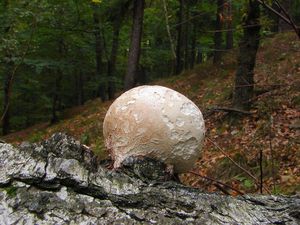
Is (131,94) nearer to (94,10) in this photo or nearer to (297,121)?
(297,121)

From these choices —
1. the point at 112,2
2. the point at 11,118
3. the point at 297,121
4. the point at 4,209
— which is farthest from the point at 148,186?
the point at 11,118

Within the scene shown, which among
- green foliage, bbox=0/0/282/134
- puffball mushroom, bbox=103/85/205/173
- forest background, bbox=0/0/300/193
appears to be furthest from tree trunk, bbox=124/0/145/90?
puffball mushroom, bbox=103/85/205/173

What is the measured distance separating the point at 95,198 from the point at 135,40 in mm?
9790

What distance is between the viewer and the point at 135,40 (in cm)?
1116

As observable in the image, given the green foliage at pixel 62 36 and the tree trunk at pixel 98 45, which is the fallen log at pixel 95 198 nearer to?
the green foliage at pixel 62 36

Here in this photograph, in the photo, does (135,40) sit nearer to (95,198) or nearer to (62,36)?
(62,36)

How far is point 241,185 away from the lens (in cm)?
587

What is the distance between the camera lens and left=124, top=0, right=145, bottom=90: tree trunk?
10.9 meters

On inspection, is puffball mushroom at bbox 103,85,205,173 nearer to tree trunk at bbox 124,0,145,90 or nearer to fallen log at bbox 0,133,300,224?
fallen log at bbox 0,133,300,224

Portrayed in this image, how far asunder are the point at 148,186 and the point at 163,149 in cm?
62

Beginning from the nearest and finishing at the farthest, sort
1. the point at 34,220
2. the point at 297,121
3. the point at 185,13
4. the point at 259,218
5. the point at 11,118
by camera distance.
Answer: the point at 34,220 → the point at 259,218 → the point at 297,121 → the point at 185,13 → the point at 11,118

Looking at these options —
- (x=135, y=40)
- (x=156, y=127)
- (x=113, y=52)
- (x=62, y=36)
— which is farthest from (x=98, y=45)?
(x=156, y=127)

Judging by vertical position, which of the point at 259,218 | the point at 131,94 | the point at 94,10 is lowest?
the point at 259,218

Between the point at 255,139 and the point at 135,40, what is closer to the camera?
the point at 255,139
